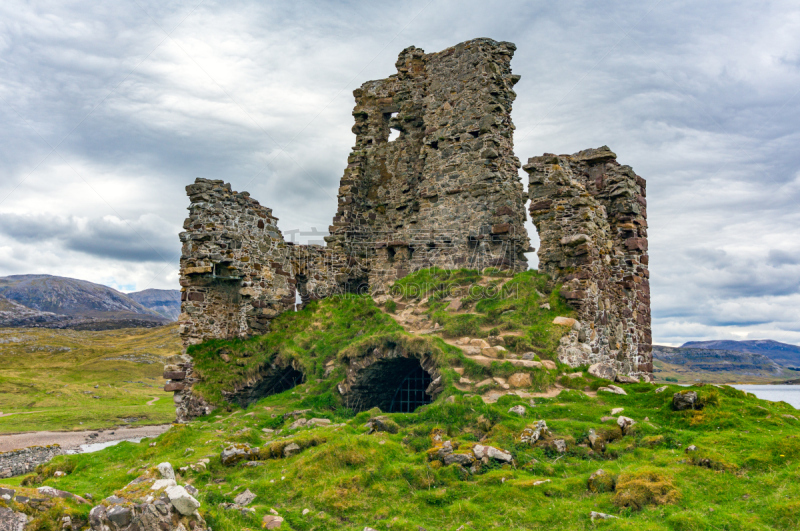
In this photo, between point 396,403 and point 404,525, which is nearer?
point 404,525

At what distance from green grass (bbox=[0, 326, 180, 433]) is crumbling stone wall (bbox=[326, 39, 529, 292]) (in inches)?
362

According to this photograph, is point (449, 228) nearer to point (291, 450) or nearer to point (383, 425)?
point (383, 425)

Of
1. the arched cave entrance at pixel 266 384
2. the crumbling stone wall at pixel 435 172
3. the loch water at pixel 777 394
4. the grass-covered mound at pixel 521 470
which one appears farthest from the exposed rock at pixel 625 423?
the loch water at pixel 777 394

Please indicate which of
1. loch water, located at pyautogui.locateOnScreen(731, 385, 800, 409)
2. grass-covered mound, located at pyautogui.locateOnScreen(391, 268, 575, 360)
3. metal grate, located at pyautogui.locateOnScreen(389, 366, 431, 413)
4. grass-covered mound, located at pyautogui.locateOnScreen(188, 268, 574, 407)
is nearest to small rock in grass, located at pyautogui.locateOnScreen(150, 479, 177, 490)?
grass-covered mound, located at pyautogui.locateOnScreen(188, 268, 574, 407)

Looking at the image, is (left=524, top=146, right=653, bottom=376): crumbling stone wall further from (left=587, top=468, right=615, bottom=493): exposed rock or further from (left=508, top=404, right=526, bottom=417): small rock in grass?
(left=587, top=468, right=615, bottom=493): exposed rock

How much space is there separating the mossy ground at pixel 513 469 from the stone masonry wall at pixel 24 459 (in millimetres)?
6726

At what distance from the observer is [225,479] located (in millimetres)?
8859

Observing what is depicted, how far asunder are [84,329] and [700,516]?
137 metres

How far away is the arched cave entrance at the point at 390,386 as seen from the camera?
48.0ft

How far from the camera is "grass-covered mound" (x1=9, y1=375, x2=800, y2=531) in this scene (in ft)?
21.0

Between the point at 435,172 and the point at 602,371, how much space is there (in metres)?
10.2

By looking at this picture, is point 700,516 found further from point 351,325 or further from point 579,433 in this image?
point 351,325

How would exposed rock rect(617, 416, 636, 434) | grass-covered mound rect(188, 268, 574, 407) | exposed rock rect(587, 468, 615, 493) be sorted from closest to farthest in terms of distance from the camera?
exposed rock rect(587, 468, 615, 493), exposed rock rect(617, 416, 636, 434), grass-covered mound rect(188, 268, 574, 407)

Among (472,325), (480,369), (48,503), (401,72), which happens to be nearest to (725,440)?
(480,369)
